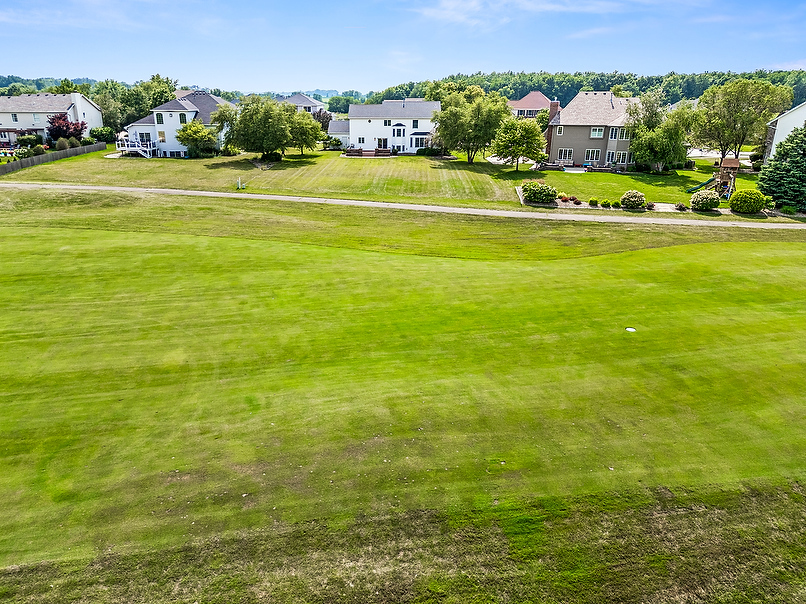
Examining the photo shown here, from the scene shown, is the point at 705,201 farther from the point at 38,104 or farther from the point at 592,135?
the point at 38,104

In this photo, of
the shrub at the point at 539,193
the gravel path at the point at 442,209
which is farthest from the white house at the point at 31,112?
the shrub at the point at 539,193

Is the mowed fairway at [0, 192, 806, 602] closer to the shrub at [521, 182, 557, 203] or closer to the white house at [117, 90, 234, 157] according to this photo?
the shrub at [521, 182, 557, 203]

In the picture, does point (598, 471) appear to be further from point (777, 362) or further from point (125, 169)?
point (125, 169)

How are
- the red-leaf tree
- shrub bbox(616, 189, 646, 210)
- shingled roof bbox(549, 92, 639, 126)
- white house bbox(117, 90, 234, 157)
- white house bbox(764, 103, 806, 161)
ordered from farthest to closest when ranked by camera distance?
the red-leaf tree → white house bbox(117, 90, 234, 157) → shingled roof bbox(549, 92, 639, 126) → white house bbox(764, 103, 806, 161) → shrub bbox(616, 189, 646, 210)

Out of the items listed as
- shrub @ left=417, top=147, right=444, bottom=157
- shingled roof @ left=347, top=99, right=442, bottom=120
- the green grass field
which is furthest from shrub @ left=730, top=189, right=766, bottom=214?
shingled roof @ left=347, top=99, right=442, bottom=120

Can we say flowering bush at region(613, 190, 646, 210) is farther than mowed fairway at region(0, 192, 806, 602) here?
Yes
